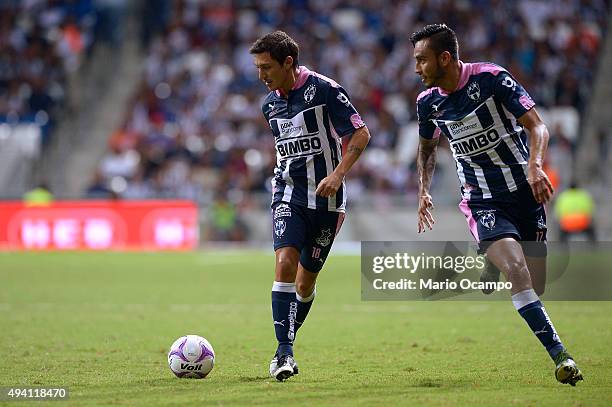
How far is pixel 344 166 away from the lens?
7.38m

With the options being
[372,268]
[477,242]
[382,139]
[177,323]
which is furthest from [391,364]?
[382,139]

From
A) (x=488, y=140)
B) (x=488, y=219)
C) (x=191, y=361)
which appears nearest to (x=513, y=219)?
(x=488, y=219)

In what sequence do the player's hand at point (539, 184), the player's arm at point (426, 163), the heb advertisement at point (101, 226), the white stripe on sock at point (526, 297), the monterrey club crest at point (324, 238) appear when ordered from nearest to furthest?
1. the player's hand at point (539, 184)
2. the white stripe on sock at point (526, 297)
3. the monterrey club crest at point (324, 238)
4. the player's arm at point (426, 163)
5. the heb advertisement at point (101, 226)

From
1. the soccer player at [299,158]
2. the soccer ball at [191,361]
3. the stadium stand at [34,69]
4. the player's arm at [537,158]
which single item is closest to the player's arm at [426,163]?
the soccer player at [299,158]

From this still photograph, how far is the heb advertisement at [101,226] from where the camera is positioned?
25.3m

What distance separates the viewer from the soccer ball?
7.41 meters

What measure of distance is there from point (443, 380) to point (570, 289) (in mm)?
3001

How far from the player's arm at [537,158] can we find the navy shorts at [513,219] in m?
0.47

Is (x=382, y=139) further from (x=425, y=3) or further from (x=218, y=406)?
(x=218, y=406)

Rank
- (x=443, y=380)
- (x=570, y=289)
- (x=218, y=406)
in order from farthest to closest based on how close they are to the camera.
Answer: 1. (x=570, y=289)
2. (x=443, y=380)
3. (x=218, y=406)

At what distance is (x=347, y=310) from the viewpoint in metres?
12.9

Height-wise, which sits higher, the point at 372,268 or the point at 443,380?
the point at 372,268

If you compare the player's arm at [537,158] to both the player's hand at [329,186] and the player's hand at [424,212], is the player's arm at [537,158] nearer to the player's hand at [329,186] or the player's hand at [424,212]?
the player's hand at [424,212]

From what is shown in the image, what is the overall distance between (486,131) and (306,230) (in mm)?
1495
